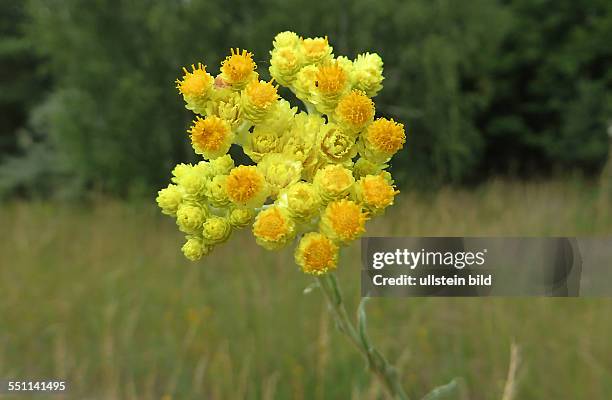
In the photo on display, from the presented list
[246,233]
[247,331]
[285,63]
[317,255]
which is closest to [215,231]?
[317,255]

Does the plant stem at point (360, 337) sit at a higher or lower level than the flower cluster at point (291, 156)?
lower

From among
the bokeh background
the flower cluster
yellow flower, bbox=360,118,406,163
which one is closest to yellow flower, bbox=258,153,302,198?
the flower cluster

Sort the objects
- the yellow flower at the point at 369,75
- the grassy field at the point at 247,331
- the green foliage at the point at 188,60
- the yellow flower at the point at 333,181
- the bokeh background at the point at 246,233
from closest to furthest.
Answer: the yellow flower at the point at 333,181, the yellow flower at the point at 369,75, the grassy field at the point at 247,331, the bokeh background at the point at 246,233, the green foliage at the point at 188,60

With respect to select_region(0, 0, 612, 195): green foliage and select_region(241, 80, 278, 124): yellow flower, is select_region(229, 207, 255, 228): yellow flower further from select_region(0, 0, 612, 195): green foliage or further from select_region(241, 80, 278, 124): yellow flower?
select_region(0, 0, 612, 195): green foliage

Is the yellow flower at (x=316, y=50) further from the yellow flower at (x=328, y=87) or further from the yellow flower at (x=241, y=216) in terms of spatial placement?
the yellow flower at (x=241, y=216)

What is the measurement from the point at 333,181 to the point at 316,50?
20 centimetres

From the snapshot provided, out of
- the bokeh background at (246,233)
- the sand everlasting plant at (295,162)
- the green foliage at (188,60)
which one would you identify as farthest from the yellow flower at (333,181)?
the green foliage at (188,60)

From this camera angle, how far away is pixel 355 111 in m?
0.78

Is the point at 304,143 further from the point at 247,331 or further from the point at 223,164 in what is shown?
the point at 247,331

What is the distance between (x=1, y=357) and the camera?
2.54 meters

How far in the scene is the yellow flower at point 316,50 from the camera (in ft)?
2.74

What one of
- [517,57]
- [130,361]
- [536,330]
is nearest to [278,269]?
[130,361]

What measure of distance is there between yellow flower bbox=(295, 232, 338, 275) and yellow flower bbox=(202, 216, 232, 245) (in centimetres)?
10

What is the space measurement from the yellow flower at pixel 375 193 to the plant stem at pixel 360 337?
0.35 ft
